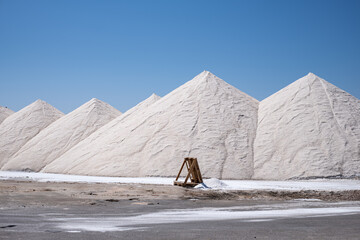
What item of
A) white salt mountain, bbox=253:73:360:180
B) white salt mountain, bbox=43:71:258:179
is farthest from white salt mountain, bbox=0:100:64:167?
white salt mountain, bbox=253:73:360:180

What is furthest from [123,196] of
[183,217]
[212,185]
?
[212,185]

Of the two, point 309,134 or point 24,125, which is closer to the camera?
point 309,134

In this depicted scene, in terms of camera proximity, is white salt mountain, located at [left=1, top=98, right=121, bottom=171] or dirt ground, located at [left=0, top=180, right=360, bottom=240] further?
white salt mountain, located at [left=1, top=98, right=121, bottom=171]

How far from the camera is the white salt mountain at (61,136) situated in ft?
129

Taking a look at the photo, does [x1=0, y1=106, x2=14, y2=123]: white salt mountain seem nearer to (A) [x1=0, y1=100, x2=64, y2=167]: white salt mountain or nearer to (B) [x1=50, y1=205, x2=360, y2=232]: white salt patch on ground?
(A) [x1=0, y1=100, x2=64, y2=167]: white salt mountain

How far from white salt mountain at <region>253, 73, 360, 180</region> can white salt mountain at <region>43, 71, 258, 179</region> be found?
1.23m

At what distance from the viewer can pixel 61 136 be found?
43.0 meters

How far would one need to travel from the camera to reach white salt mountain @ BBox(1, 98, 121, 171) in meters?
39.4

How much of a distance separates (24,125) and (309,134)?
3641 cm

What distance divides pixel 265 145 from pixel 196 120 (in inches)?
223

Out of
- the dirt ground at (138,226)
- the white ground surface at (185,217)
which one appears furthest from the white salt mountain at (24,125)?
the white ground surface at (185,217)

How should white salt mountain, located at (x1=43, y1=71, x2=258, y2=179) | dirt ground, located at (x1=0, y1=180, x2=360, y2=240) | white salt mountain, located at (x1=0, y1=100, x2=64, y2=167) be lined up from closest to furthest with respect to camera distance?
dirt ground, located at (x1=0, y1=180, x2=360, y2=240) < white salt mountain, located at (x1=43, y1=71, x2=258, y2=179) < white salt mountain, located at (x1=0, y1=100, x2=64, y2=167)

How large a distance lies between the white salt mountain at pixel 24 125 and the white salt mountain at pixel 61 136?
2559 mm

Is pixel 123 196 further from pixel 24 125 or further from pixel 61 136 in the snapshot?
pixel 24 125
